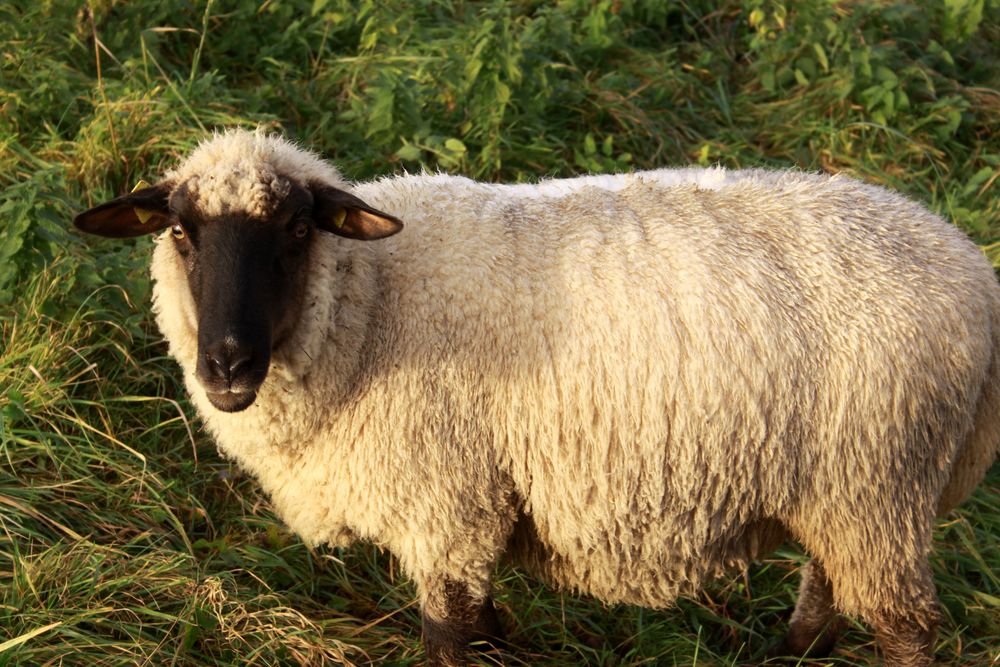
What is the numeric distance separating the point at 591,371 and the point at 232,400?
3.11 feet

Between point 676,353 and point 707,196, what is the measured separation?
537 millimetres

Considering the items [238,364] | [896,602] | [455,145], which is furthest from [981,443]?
[455,145]

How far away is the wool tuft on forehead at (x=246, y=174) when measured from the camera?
2781 mm

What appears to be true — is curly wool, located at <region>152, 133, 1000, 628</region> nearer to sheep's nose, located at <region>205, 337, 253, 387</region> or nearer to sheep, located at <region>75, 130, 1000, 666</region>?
sheep, located at <region>75, 130, 1000, 666</region>

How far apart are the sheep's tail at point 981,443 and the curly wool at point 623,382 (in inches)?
0.7

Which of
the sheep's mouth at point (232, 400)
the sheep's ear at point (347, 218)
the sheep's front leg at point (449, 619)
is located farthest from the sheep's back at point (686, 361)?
the sheep's mouth at point (232, 400)

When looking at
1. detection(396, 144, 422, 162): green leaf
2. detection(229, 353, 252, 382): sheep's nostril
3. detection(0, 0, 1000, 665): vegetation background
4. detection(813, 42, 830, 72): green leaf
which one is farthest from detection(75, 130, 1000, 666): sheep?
→ detection(813, 42, 830, 72): green leaf

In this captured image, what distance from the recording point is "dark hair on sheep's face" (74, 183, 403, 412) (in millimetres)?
2658

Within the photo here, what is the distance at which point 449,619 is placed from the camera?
3053mm

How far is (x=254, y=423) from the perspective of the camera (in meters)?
2.99

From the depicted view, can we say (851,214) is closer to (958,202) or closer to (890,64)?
(958,202)

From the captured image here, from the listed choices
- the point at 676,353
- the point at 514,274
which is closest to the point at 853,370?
the point at 676,353

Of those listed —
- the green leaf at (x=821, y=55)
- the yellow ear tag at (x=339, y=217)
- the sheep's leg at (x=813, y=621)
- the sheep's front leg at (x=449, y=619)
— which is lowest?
the sheep's leg at (x=813, y=621)

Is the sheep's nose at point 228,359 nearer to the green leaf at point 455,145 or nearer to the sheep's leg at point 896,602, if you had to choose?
the sheep's leg at point 896,602
